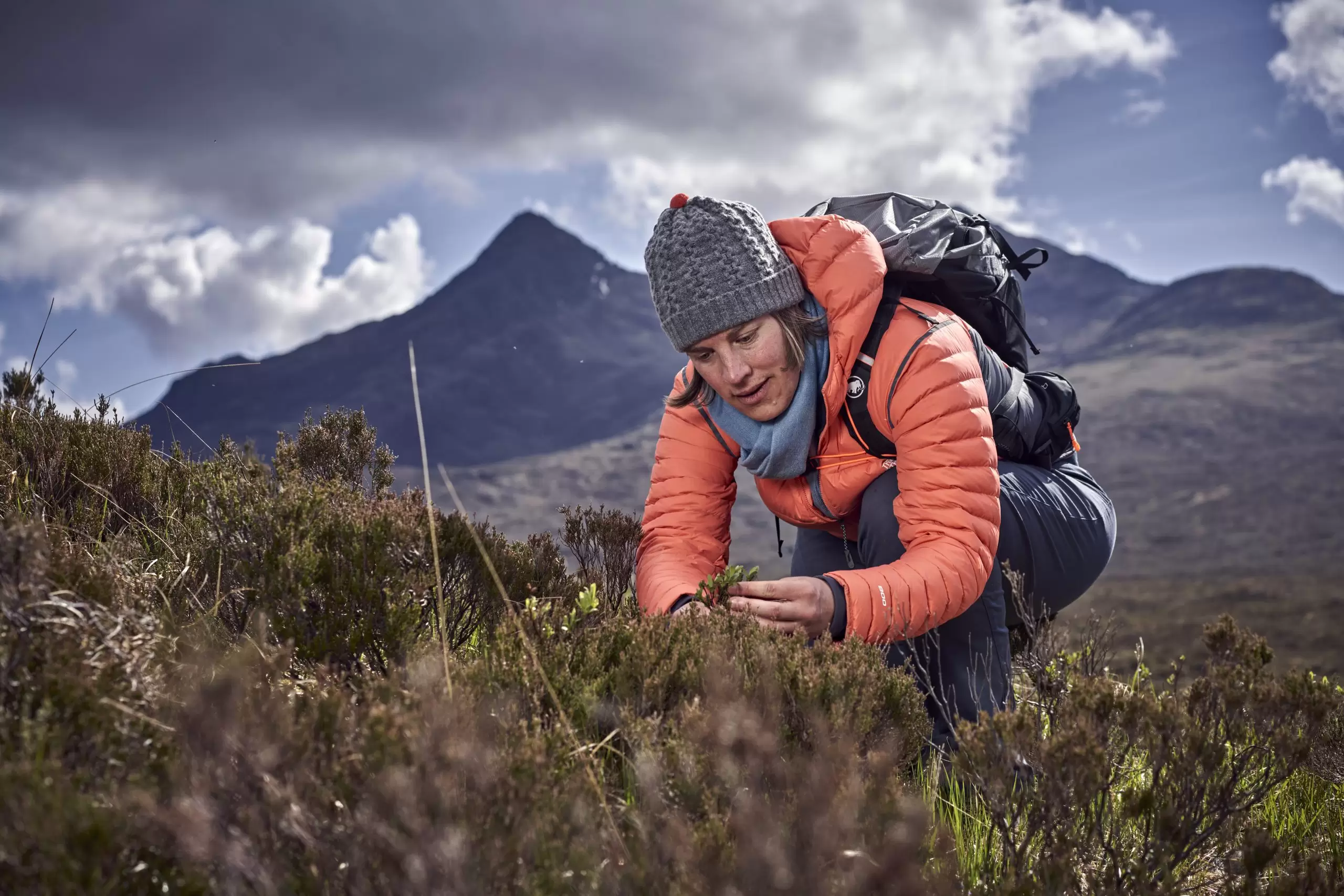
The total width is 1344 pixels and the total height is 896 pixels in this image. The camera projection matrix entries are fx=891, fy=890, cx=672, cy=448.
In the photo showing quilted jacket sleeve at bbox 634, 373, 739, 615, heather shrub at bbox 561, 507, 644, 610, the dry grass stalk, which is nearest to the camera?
the dry grass stalk

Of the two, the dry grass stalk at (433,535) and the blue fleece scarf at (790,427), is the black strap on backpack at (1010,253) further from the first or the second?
the dry grass stalk at (433,535)

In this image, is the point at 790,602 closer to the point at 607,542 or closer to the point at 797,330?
the point at 797,330

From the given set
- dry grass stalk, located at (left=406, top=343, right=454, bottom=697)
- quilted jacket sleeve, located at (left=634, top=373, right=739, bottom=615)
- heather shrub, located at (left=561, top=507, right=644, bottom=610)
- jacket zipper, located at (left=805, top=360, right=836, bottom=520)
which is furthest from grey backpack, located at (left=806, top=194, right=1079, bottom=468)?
dry grass stalk, located at (left=406, top=343, right=454, bottom=697)

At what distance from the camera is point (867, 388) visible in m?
3.18

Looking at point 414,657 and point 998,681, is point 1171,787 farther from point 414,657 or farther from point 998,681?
point 414,657

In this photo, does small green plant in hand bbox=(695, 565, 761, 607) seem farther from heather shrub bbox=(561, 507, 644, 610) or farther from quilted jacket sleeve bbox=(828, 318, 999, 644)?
heather shrub bbox=(561, 507, 644, 610)

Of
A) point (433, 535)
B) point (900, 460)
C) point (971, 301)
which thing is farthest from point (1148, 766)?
point (433, 535)

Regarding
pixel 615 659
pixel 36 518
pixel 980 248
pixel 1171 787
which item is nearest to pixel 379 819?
pixel 615 659

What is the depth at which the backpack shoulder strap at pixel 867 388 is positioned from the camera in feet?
10.4

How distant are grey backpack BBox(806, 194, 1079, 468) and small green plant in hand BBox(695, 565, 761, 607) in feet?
2.63

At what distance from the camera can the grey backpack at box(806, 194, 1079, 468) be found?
3.26 meters

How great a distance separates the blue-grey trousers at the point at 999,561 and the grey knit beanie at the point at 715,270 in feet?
2.66

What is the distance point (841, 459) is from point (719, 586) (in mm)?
882

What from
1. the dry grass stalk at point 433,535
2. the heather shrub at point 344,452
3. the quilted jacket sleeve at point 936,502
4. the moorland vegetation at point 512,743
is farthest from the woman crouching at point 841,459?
the heather shrub at point 344,452
